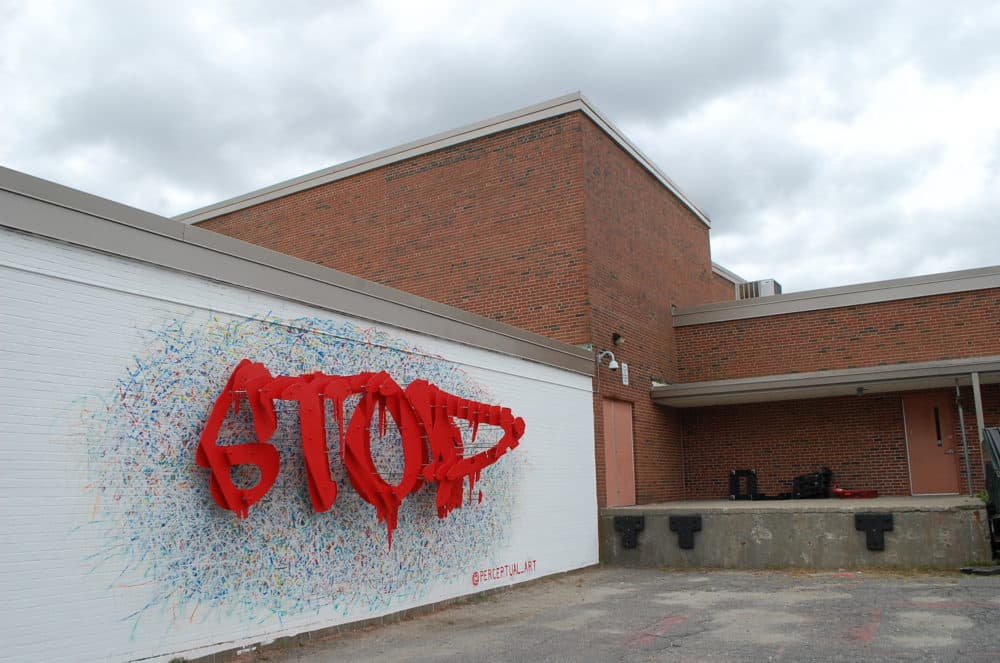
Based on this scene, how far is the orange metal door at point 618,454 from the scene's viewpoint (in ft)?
52.7

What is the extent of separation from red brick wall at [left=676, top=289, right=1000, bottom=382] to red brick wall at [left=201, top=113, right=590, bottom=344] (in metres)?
5.02

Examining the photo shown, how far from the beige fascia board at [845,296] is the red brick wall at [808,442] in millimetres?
2014

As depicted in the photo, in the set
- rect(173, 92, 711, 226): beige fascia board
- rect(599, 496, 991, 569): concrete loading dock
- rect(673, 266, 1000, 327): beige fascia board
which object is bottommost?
rect(599, 496, 991, 569): concrete loading dock

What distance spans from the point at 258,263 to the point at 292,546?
9.22ft

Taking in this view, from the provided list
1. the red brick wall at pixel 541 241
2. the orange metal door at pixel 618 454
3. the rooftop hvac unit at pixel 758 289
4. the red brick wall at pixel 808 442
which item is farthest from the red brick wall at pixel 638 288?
the rooftop hvac unit at pixel 758 289

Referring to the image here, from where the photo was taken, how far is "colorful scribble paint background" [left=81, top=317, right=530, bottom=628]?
688 cm

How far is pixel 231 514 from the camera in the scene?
306 inches

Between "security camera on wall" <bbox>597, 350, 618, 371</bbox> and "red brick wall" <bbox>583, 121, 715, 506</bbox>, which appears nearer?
"security camera on wall" <bbox>597, 350, 618, 371</bbox>

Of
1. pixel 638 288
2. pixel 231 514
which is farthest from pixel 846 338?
pixel 231 514

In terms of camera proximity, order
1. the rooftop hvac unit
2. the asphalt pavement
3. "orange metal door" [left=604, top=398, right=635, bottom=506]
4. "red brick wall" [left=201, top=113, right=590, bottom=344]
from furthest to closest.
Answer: the rooftop hvac unit, "red brick wall" [left=201, top=113, right=590, bottom=344], "orange metal door" [left=604, top=398, right=635, bottom=506], the asphalt pavement

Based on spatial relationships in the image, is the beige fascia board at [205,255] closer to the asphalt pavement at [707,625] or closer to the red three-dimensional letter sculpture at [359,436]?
the red three-dimensional letter sculpture at [359,436]

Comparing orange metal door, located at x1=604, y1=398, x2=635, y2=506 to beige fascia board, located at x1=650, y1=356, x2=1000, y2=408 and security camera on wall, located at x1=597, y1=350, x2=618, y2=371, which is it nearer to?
security camera on wall, located at x1=597, y1=350, x2=618, y2=371

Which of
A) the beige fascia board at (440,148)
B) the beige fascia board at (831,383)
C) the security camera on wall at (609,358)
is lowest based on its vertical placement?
the beige fascia board at (831,383)

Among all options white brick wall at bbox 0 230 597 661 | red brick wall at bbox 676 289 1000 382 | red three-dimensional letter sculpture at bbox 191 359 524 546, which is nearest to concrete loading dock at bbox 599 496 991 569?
red brick wall at bbox 676 289 1000 382
